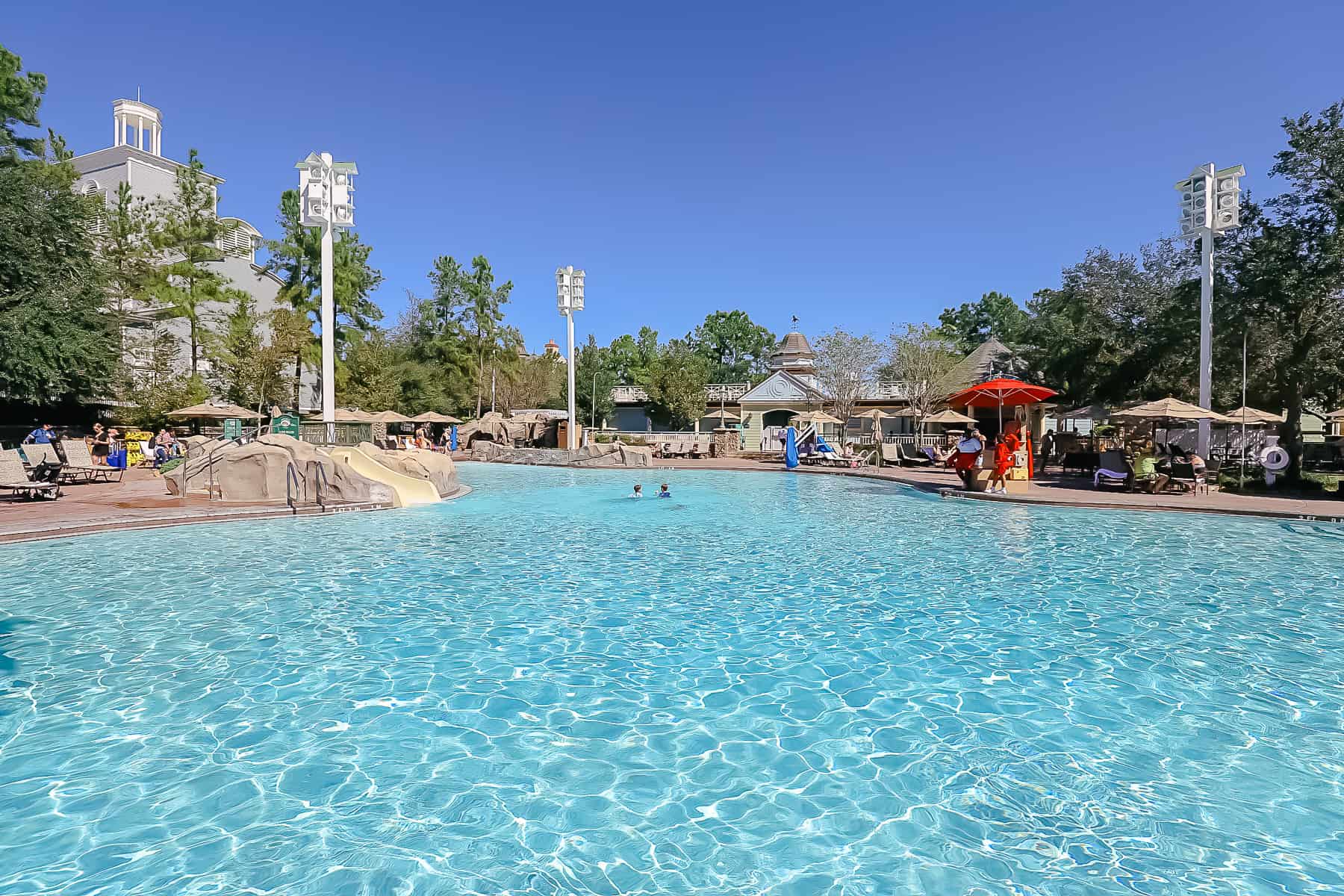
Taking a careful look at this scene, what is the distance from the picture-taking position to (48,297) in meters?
21.1

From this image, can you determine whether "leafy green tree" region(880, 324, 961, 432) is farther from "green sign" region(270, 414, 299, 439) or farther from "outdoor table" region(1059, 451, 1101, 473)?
"green sign" region(270, 414, 299, 439)

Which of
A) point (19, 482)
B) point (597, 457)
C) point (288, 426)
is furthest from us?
point (597, 457)

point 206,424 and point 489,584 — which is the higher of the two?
point 206,424

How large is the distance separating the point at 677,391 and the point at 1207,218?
28.8 metres

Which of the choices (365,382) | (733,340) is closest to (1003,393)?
(365,382)

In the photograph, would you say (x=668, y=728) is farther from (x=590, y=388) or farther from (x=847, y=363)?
(x=590, y=388)

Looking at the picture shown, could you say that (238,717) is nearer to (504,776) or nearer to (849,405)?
(504,776)

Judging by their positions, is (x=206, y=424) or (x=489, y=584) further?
(x=206, y=424)

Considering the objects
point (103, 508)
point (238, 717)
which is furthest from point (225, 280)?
point (238, 717)

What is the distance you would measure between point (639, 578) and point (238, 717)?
15.2 ft

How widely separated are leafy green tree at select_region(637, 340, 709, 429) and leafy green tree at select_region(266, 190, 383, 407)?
57.3 feet

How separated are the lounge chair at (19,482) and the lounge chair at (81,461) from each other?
2.60 m

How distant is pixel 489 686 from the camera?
16.6 feet

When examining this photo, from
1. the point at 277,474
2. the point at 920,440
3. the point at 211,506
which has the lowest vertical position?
the point at 211,506
